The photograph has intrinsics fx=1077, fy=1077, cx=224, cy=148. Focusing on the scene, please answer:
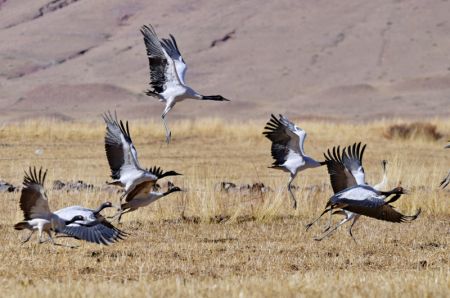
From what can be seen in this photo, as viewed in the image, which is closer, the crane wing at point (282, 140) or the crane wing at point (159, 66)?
the crane wing at point (159, 66)

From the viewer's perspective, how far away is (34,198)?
9891mm

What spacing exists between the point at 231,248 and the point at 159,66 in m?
4.17

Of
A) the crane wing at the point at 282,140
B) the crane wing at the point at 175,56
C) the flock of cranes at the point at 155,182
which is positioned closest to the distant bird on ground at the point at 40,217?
the flock of cranes at the point at 155,182

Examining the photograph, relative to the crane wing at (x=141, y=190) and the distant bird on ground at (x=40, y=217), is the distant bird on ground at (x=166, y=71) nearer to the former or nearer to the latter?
the crane wing at (x=141, y=190)

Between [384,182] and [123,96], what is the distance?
60977 mm

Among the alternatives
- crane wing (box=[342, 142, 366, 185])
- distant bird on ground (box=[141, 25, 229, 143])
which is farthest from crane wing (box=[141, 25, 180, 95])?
crane wing (box=[342, 142, 366, 185])

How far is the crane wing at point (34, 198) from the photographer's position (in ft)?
31.9

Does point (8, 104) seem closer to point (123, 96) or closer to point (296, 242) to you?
point (123, 96)

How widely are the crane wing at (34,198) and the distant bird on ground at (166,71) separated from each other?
4.15 meters

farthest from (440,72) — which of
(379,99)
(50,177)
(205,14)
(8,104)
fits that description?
(50,177)

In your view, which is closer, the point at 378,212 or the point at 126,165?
the point at 378,212

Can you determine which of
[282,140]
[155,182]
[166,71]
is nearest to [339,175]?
[155,182]

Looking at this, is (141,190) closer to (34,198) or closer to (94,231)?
(94,231)

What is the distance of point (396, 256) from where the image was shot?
10430 mm
